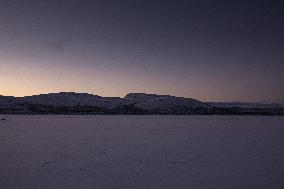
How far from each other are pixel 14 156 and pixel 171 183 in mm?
4659

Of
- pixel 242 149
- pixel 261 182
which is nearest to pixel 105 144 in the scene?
pixel 242 149

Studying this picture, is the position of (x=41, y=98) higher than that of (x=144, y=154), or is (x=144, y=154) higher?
(x=41, y=98)

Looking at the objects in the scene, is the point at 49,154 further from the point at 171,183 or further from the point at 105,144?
the point at 171,183

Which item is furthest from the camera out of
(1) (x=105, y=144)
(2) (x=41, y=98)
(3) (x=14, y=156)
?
(2) (x=41, y=98)

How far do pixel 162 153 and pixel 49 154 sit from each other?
3.03 m

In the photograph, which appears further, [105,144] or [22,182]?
[105,144]

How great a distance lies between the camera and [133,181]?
21.7 ft

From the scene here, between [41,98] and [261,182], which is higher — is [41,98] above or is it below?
above

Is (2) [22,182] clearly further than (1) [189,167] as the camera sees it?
No

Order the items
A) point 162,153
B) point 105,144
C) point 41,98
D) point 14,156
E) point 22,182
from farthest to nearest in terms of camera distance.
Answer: point 41,98, point 105,144, point 162,153, point 14,156, point 22,182

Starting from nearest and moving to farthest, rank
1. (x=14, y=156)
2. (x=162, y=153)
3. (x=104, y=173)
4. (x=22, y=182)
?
(x=22, y=182) → (x=104, y=173) → (x=14, y=156) → (x=162, y=153)

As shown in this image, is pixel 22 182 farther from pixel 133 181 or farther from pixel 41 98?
pixel 41 98

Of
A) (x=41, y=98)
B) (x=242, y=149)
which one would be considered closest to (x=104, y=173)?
(x=242, y=149)

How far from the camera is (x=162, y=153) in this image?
9.98 m
